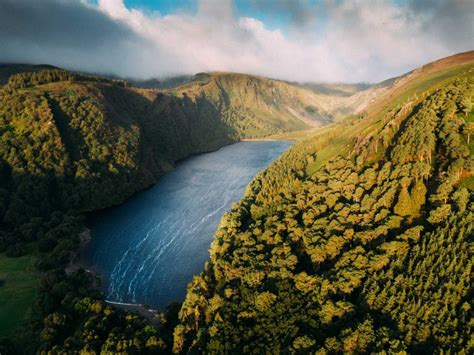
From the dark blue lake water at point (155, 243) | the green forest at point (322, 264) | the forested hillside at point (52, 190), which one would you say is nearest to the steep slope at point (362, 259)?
Result: the green forest at point (322, 264)

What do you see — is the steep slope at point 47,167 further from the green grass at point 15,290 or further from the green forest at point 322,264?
the green grass at point 15,290

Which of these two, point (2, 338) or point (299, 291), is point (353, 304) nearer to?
point (299, 291)

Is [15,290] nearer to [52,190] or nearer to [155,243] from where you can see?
[155,243]

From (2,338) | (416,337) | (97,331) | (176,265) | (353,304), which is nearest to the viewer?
(416,337)

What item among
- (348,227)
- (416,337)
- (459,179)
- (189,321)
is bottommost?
(189,321)

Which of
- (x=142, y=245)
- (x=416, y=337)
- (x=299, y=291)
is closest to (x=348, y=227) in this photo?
(x=299, y=291)

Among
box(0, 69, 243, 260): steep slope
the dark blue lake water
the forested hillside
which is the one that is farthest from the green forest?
the dark blue lake water
